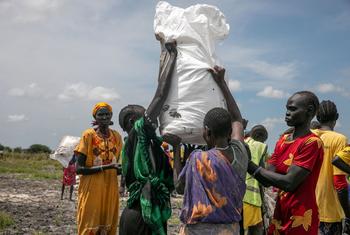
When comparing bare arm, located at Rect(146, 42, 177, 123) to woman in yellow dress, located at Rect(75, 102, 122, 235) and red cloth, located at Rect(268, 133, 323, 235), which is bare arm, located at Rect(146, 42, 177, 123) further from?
woman in yellow dress, located at Rect(75, 102, 122, 235)

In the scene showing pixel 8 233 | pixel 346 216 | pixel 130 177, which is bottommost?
pixel 8 233

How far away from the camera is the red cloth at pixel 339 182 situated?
4555mm

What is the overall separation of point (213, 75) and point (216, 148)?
2.22 ft

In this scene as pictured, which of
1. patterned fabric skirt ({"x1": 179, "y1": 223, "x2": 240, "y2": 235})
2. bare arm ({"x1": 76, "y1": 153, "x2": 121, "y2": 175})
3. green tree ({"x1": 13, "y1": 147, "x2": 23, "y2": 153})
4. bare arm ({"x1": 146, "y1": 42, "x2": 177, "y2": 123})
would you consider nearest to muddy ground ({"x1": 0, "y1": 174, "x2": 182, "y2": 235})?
bare arm ({"x1": 76, "y1": 153, "x2": 121, "y2": 175})

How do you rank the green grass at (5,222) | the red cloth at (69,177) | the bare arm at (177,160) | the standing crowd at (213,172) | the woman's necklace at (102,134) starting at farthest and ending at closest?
the red cloth at (69,177) < the green grass at (5,222) < the woman's necklace at (102,134) < the bare arm at (177,160) < the standing crowd at (213,172)

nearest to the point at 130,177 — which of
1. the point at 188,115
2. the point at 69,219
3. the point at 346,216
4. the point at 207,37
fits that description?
the point at 188,115

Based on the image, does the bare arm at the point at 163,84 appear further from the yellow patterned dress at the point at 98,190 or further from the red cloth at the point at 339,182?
the red cloth at the point at 339,182

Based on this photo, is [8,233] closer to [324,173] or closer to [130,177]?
[130,177]

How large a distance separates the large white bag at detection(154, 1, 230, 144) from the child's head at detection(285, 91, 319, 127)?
0.48 m

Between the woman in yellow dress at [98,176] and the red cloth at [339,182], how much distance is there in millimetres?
2212

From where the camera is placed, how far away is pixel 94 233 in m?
4.60

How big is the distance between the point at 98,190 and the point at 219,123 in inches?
94.5

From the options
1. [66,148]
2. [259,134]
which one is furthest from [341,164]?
[66,148]

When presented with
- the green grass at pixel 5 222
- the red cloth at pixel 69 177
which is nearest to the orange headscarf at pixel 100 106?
the green grass at pixel 5 222
